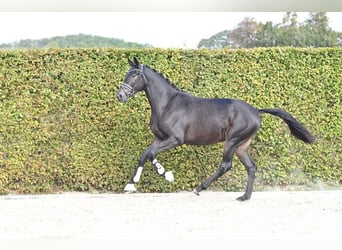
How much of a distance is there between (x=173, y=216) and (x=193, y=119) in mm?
1691

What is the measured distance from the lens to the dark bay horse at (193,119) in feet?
24.1

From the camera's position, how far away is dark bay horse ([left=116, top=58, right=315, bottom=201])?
24.1 ft

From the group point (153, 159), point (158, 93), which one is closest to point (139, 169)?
point (153, 159)

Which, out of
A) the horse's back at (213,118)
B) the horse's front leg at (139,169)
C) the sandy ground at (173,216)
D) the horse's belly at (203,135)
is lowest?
the sandy ground at (173,216)

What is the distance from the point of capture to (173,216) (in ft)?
20.6

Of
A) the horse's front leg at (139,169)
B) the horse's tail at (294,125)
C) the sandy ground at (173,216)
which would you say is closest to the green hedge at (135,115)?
the sandy ground at (173,216)

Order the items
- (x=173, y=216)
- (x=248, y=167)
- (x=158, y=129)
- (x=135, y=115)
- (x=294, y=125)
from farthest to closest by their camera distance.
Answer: (x=135, y=115) < (x=294, y=125) < (x=248, y=167) < (x=158, y=129) < (x=173, y=216)

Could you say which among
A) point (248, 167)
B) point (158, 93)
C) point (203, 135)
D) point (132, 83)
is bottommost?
point (248, 167)

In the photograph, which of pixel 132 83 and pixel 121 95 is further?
pixel 132 83

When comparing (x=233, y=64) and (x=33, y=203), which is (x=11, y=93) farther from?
(x=233, y=64)

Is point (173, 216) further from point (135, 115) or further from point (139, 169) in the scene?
point (135, 115)

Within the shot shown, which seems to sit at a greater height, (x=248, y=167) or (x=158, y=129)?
(x=158, y=129)

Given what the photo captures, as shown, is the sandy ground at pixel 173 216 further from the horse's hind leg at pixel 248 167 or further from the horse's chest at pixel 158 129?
the horse's chest at pixel 158 129

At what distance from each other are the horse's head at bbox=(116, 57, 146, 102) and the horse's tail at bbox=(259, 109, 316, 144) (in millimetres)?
1800
